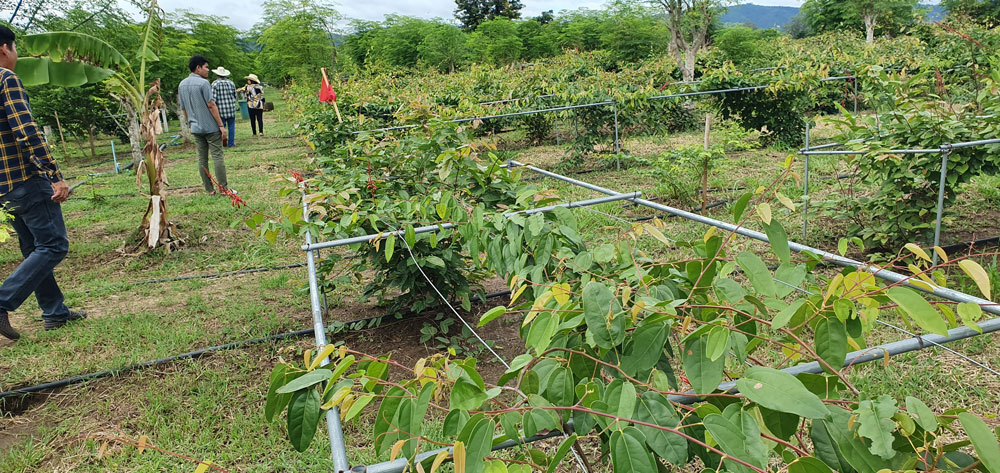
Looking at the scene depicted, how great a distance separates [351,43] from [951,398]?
35.6 meters

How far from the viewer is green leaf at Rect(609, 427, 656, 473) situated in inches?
35.4

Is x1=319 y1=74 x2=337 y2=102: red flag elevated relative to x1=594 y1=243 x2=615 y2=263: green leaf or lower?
elevated

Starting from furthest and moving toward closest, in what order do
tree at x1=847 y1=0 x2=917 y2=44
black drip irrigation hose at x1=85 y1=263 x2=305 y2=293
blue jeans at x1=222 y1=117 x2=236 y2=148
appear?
tree at x1=847 y1=0 x2=917 y2=44 → blue jeans at x1=222 y1=117 x2=236 y2=148 → black drip irrigation hose at x1=85 y1=263 x2=305 y2=293

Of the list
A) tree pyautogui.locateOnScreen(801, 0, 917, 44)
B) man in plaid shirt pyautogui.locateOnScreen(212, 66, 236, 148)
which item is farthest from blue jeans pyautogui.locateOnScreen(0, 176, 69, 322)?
tree pyautogui.locateOnScreen(801, 0, 917, 44)

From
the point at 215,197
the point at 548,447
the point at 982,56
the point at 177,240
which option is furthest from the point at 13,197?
the point at 982,56

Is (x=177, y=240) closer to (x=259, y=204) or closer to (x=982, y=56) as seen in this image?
(x=259, y=204)

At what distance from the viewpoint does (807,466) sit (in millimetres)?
859

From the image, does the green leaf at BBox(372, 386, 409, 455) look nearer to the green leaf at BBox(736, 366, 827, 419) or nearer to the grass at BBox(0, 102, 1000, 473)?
the grass at BBox(0, 102, 1000, 473)

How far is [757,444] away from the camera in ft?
2.97

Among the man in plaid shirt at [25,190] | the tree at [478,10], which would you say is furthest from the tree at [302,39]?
the tree at [478,10]

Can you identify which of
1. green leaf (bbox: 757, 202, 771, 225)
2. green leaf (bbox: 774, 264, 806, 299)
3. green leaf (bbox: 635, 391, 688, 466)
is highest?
green leaf (bbox: 757, 202, 771, 225)

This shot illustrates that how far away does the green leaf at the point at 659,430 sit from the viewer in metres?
0.95

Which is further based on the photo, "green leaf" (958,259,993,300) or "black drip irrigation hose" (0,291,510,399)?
"black drip irrigation hose" (0,291,510,399)

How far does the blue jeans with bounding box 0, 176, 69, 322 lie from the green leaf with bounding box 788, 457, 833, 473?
14.4ft
